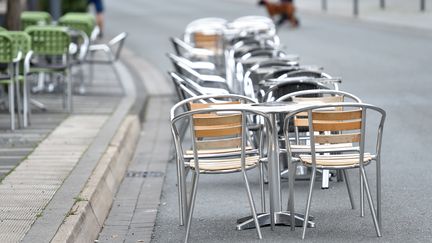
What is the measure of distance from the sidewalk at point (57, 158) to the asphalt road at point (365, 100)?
72 cm

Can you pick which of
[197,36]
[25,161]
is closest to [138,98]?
[197,36]

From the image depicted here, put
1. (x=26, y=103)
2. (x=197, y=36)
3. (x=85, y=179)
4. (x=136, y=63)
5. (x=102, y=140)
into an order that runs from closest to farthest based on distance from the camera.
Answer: (x=85, y=179)
(x=102, y=140)
(x=26, y=103)
(x=197, y=36)
(x=136, y=63)

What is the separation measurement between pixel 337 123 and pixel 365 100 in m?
8.94

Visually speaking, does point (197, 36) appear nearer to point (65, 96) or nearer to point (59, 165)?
point (65, 96)

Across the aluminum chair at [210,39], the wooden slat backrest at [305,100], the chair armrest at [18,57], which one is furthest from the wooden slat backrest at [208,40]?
the wooden slat backrest at [305,100]

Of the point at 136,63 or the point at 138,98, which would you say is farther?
the point at 136,63

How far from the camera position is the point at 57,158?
11.1 m

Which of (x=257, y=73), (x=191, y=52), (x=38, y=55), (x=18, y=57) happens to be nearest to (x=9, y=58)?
(x=18, y=57)

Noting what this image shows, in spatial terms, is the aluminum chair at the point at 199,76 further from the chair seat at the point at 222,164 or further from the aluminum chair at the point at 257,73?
the chair seat at the point at 222,164

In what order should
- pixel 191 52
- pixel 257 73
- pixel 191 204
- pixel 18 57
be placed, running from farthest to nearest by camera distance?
1. pixel 191 52
2. pixel 18 57
3. pixel 257 73
4. pixel 191 204

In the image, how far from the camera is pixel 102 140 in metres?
12.3

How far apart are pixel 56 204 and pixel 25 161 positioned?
2.48 metres

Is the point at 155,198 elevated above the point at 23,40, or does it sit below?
below

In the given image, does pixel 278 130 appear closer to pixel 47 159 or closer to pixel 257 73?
pixel 257 73
